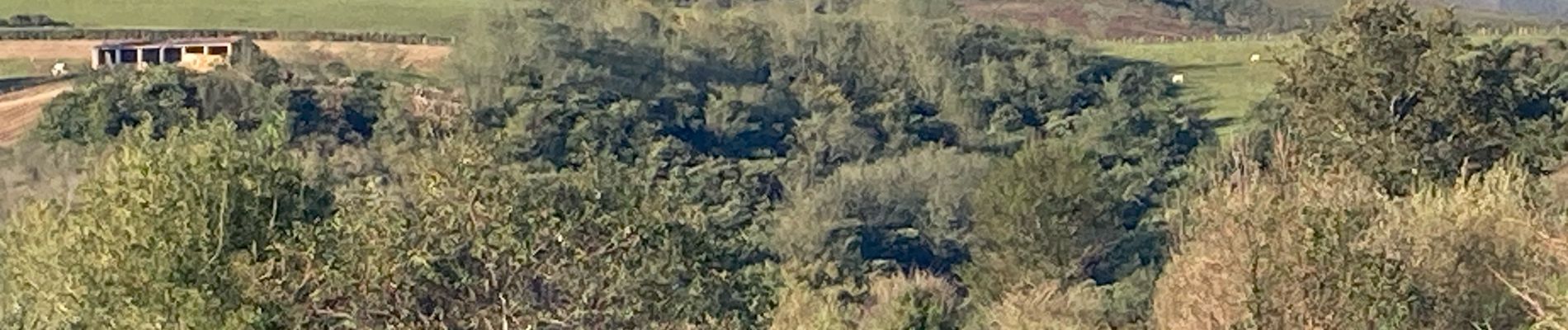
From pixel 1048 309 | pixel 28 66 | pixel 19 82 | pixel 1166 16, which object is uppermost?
pixel 1048 309

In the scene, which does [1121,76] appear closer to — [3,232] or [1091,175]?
[1091,175]

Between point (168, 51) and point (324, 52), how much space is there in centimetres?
495

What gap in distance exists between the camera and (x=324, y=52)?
87.4 m

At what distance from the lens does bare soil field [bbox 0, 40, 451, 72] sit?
85.4 meters

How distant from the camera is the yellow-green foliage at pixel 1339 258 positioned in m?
23.3

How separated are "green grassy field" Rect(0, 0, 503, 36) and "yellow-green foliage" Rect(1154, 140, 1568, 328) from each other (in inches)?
2641

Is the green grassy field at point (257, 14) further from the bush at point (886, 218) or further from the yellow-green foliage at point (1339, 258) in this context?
the yellow-green foliage at point (1339, 258)

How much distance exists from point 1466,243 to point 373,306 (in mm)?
10931

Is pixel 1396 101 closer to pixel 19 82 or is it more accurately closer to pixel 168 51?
pixel 19 82

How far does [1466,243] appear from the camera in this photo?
86.9ft

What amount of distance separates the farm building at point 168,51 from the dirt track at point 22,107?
2.69m

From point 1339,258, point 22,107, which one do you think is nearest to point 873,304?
point 1339,258

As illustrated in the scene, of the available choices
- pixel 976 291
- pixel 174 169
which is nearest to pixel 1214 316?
pixel 174 169

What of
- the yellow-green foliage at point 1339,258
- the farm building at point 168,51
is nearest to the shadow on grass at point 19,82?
the farm building at point 168,51
